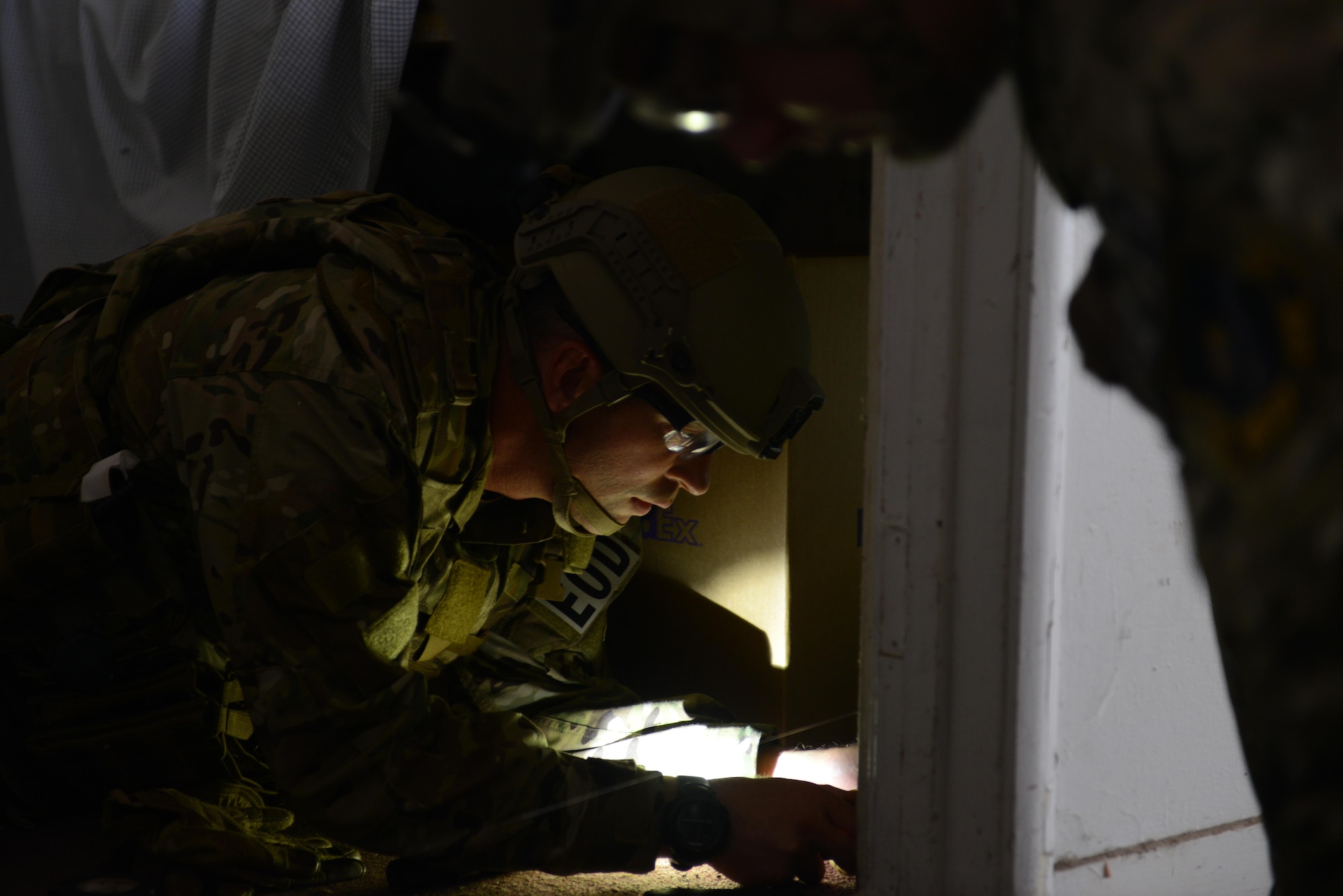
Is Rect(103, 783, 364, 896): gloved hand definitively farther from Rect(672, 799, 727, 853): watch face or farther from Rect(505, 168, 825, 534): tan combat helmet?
Rect(505, 168, 825, 534): tan combat helmet

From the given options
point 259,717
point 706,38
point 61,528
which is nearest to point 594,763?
point 259,717

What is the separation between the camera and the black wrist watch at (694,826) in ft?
3.14

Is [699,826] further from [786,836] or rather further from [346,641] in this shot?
[346,641]

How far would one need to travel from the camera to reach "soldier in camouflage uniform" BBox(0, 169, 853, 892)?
0.89 metres

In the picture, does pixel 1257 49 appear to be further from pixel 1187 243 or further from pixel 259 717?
pixel 259 717

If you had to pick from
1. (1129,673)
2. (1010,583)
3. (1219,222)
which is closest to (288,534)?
(1010,583)

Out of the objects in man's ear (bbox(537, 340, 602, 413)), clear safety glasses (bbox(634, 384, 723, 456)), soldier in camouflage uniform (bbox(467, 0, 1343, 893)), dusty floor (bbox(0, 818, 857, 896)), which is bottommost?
dusty floor (bbox(0, 818, 857, 896))

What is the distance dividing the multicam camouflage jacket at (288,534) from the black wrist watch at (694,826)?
0.06 ft

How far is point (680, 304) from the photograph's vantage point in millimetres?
1050

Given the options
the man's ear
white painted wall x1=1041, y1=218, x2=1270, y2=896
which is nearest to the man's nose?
the man's ear

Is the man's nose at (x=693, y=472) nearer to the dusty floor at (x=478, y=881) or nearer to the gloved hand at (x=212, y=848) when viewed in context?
the dusty floor at (x=478, y=881)

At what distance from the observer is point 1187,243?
0.22 metres

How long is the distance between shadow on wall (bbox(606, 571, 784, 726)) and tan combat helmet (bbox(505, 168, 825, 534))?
0.44 m

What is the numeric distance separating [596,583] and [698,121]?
48.6 inches
